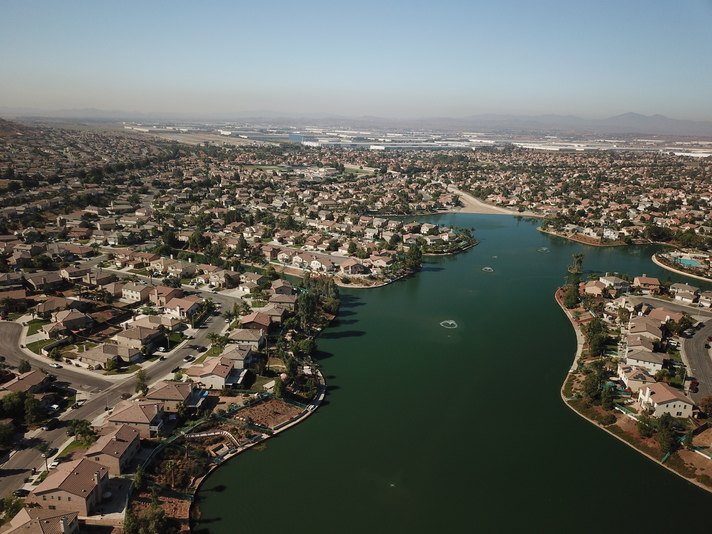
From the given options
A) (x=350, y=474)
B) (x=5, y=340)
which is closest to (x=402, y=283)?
(x=350, y=474)

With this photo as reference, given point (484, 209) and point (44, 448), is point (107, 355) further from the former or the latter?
point (484, 209)

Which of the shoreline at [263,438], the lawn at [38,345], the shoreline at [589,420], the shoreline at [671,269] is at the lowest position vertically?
the shoreline at [263,438]

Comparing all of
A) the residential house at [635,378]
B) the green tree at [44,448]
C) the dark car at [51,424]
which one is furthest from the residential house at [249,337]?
the residential house at [635,378]

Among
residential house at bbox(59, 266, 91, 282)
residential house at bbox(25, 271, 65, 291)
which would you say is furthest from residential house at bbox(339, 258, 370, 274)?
residential house at bbox(25, 271, 65, 291)

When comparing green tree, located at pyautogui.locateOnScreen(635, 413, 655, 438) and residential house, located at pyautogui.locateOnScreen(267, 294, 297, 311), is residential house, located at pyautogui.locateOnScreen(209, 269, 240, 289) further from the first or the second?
green tree, located at pyautogui.locateOnScreen(635, 413, 655, 438)

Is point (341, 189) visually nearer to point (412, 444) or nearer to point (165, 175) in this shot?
point (165, 175)

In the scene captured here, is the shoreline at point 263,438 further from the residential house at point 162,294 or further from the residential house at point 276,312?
the residential house at point 162,294
